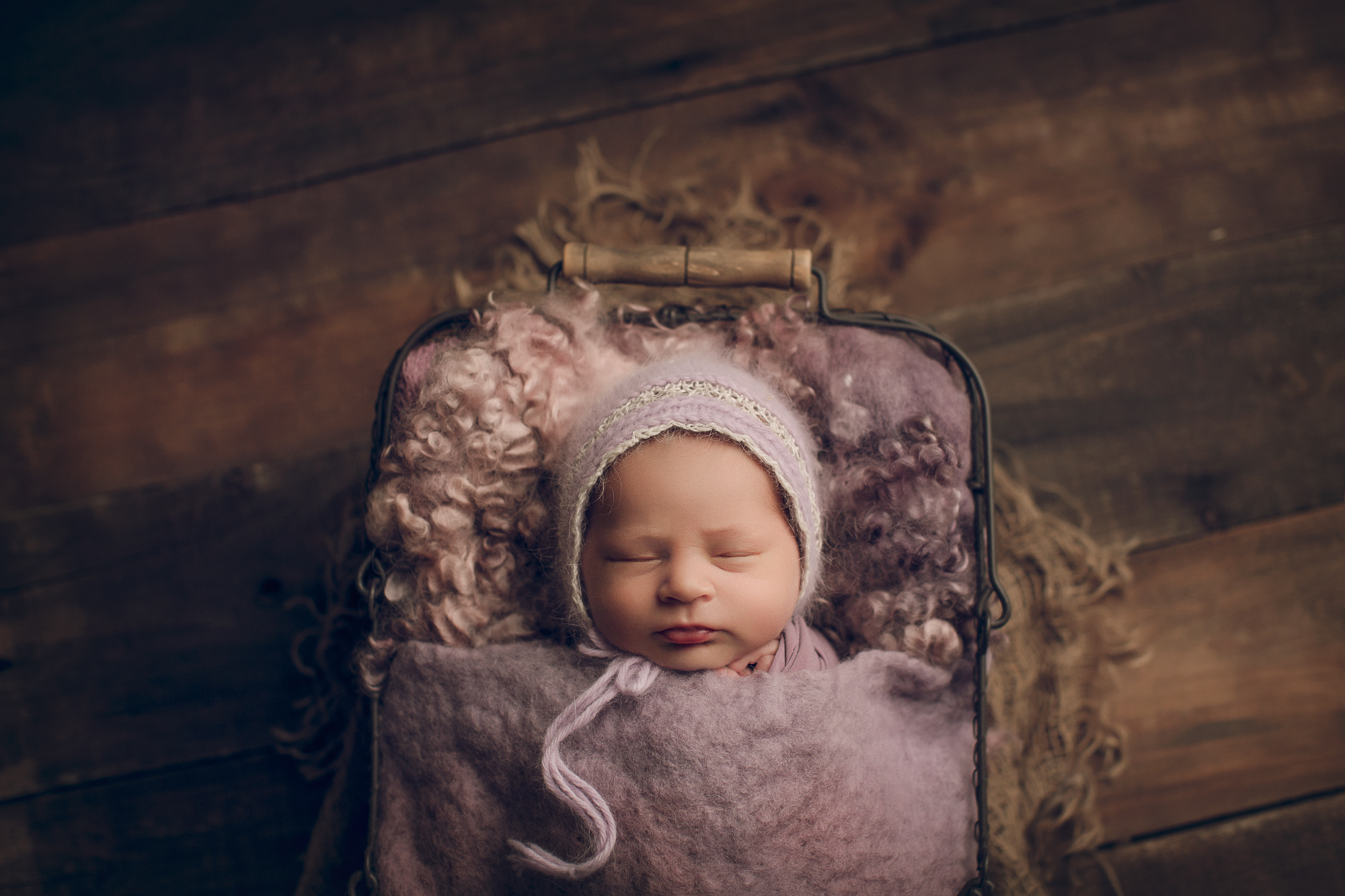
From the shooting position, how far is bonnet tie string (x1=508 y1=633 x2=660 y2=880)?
78cm

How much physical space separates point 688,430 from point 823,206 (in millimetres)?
579

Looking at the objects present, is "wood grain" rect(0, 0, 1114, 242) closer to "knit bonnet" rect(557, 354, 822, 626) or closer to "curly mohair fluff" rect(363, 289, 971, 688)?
"curly mohair fluff" rect(363, 289, 971, 688)

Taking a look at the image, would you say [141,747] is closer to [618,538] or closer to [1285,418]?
[618,538]

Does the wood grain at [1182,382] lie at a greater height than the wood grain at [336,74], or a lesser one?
lesser

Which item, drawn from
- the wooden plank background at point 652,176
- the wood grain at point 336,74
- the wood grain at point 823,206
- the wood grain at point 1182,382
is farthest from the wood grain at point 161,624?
the wood grain at point 1182,382

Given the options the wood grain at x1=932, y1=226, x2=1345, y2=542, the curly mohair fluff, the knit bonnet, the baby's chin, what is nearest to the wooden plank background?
the wood grain at x1=932, y1=226, x2=1345, y2=542

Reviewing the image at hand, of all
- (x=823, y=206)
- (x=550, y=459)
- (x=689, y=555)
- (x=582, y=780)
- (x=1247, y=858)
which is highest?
(x=823, y=206)

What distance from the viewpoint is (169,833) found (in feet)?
3.62

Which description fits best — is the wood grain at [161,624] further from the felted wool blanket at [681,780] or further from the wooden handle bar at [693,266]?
the wooden handle bar at [693,266]

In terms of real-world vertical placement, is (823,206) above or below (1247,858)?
above

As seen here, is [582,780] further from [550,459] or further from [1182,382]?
[1182,382]

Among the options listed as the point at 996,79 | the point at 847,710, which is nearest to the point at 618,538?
the point at 847,710

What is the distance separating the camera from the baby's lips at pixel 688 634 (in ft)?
2.65

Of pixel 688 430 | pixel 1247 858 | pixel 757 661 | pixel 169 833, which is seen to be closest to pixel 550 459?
pixel 688 430
